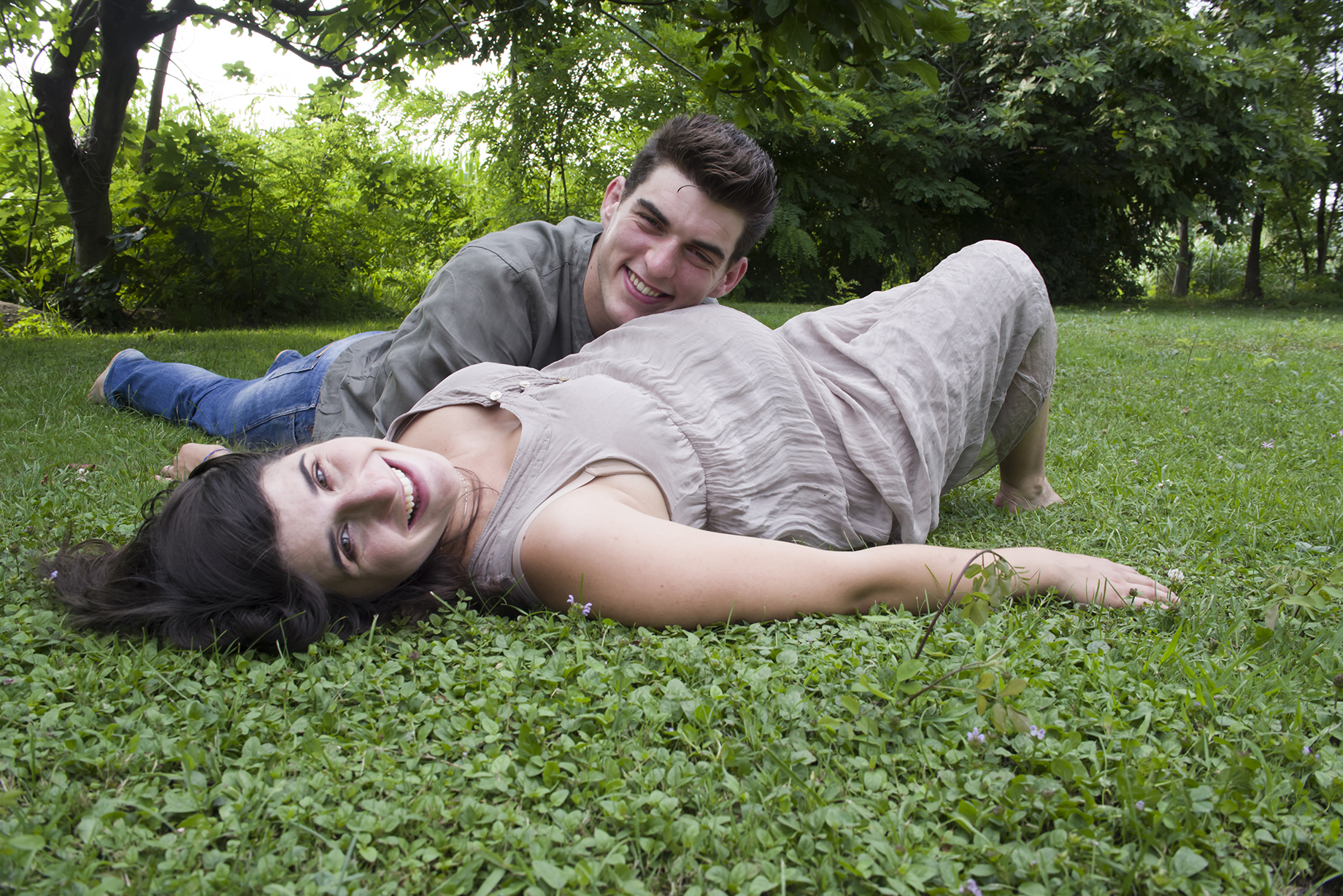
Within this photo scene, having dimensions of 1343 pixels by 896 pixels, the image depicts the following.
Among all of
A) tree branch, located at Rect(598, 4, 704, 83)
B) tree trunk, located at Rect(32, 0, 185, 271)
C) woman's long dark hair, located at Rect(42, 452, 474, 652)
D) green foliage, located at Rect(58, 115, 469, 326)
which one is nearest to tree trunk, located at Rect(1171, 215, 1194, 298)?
green foliage, located at Rect(58, 115, 469, 326)

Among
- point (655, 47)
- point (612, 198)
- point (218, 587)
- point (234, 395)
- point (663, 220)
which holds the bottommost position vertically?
point (218, 587)

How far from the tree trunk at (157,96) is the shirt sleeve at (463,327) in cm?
720

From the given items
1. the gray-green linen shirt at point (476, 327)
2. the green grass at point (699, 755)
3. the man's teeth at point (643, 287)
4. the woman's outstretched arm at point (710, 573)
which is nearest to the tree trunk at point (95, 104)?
the gray-green linen shirt at point (476, 327)

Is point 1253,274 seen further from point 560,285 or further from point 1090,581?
point 1090,581

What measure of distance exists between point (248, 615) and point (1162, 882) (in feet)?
6.52

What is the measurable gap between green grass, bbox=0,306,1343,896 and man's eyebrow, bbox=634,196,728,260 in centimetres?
181

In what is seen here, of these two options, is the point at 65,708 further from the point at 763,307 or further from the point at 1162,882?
the point at 763,307

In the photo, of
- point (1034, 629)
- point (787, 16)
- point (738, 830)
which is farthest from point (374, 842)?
point (787, 16)

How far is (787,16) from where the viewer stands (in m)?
→ 2.49

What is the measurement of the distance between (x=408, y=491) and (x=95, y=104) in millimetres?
9596

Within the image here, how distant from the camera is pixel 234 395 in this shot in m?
4.55

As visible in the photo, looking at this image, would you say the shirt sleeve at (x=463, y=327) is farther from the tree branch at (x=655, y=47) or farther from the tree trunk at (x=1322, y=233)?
the tree trunk at (x=1322, y=233)

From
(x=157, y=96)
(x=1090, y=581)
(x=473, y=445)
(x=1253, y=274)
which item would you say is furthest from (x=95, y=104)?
(x=1253, y=274)

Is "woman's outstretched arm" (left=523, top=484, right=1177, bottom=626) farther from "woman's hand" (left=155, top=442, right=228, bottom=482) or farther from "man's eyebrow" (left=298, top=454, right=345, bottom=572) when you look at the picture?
"woman's hand" (left=155, top=442, right=228, bottom=482)
